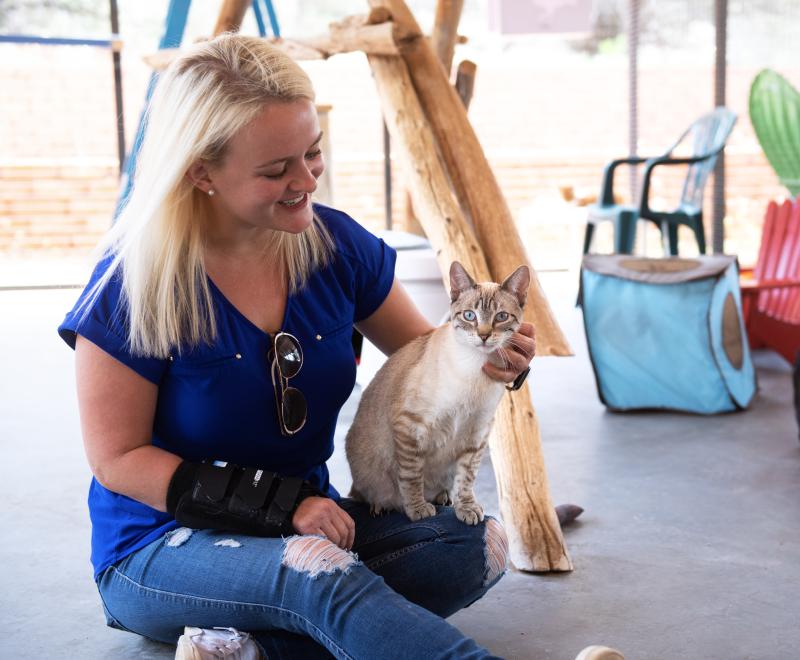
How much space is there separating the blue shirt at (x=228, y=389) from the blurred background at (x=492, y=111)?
5.04m

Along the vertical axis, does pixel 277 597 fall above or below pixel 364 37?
below

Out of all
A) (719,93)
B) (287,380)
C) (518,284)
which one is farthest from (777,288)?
(287,380)

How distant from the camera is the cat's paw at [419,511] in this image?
71.1 inches

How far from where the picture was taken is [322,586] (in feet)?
4.65

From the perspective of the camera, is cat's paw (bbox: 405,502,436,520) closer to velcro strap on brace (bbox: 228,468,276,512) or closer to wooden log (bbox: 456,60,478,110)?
velcro strap on brace (bbox: 228,468,276,512)

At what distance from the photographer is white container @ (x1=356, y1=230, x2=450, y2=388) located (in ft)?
11.1

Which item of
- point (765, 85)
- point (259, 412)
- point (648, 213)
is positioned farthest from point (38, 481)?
point (765, 85)

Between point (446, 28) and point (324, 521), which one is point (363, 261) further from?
point (446, 28)

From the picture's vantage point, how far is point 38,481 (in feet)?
9.65

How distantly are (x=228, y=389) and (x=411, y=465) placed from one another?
0.39 m

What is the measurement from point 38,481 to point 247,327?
5.27 feet

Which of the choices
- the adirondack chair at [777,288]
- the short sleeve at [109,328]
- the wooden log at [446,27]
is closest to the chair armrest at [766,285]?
the adirondack chair at [777,288]

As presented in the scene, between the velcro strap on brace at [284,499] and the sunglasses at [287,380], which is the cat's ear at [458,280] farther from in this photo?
the velcro strap on brace at [284,499]

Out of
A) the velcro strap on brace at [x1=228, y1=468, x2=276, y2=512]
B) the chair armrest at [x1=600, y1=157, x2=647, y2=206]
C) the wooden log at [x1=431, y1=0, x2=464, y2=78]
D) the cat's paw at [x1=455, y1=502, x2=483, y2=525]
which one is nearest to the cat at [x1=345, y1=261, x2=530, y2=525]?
the cat's paw at [x1=455, y1=502, x2=483, y2=525]
